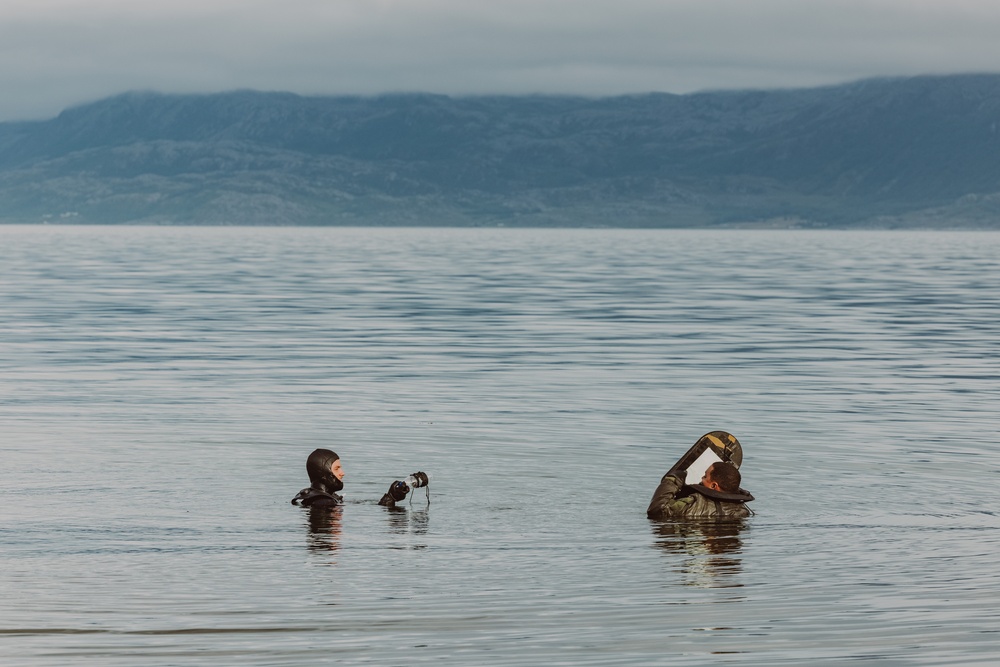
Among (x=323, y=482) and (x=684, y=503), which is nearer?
(x=684, y=503)

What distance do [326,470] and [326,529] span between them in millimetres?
1266

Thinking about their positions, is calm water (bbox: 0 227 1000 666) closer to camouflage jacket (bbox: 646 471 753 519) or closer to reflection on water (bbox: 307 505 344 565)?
reflection on water (bbox: 307 505 344 565)

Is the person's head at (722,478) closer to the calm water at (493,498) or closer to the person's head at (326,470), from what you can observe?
the calm water at (493,498)

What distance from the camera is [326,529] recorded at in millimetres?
19141

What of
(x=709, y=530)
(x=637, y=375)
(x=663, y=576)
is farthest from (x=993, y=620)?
(x=637, y=375)

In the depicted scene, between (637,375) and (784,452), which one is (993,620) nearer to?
(784,452)

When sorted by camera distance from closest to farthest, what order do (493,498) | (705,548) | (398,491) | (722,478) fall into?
(705,548) < (722,478) < (398,491) < (493,498)

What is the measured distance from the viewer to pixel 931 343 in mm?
49188

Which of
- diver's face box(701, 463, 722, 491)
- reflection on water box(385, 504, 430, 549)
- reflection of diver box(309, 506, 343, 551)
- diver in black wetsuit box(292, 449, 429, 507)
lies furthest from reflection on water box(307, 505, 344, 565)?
diver's face box(701, 463, 722, 491)

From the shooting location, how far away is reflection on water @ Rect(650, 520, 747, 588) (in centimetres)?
1648

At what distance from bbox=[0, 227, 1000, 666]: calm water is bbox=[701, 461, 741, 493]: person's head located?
0.57m

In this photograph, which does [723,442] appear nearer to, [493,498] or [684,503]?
[684,503]

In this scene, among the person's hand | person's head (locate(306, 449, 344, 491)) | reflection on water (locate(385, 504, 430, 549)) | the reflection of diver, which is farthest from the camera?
person's head (locate(306, 449, 344, 491))

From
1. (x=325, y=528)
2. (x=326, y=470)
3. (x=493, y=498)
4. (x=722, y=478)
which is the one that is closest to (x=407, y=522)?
(x=325, y=528)
